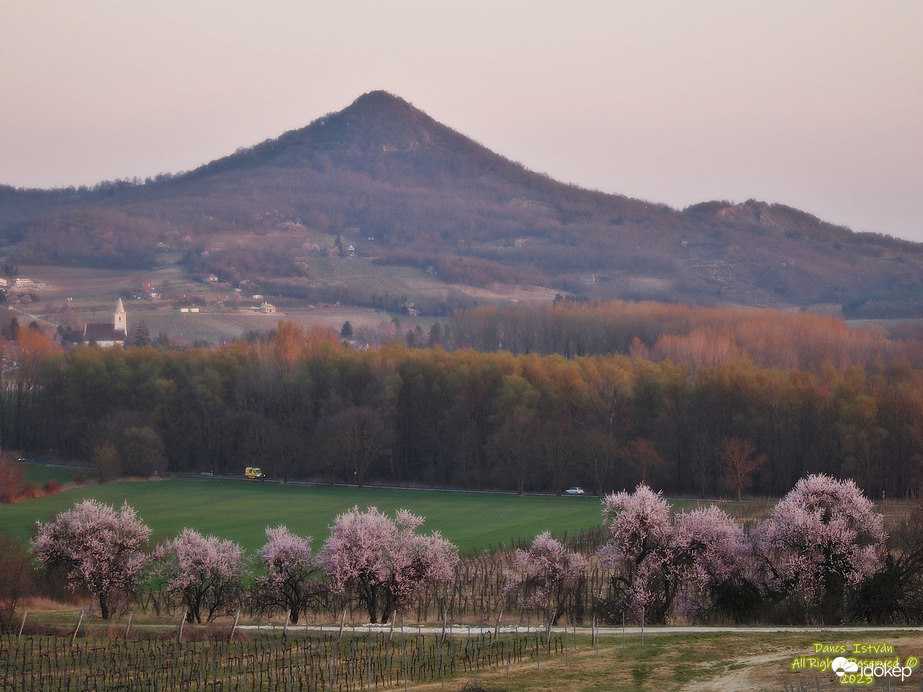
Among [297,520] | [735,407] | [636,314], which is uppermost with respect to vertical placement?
[636,314]

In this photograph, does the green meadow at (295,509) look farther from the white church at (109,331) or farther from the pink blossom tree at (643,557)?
the white church at (109,331)

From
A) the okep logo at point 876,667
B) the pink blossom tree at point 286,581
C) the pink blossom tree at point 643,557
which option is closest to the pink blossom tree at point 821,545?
the pink blossom tree at point 643,557

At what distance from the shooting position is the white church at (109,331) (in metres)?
179

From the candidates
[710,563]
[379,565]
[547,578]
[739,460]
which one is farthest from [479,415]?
[379,565]

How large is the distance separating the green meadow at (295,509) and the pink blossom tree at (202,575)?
56.4ft

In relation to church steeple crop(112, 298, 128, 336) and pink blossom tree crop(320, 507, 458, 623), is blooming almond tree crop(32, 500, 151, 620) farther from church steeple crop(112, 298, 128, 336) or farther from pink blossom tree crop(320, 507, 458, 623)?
church steeple crop(112, 298, 128, 336)

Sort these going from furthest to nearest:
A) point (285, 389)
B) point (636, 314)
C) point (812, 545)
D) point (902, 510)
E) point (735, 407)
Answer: point (636, 314) < point (285, 389) < point (735, 407) < point (902, 510) < point (812, 545)

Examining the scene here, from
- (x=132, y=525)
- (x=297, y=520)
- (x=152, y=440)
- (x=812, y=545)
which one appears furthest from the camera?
(x=152, y=440)

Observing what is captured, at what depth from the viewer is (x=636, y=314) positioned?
156 meters

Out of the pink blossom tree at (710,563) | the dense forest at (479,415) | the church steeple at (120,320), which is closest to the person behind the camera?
the pink blossom tree at (710,563)

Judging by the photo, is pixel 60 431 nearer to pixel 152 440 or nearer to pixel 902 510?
pixel 152 440

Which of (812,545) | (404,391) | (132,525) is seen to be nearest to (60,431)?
(404,391)

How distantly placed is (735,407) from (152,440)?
45.0m

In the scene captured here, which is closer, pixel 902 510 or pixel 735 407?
pixel 902 510
